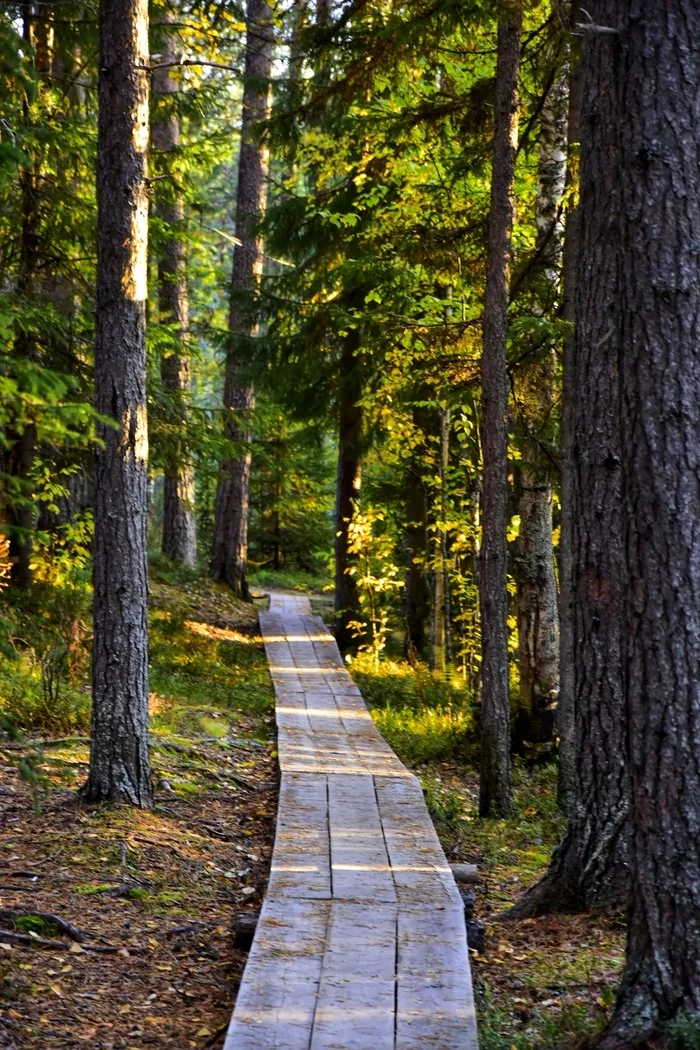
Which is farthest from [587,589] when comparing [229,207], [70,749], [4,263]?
[229,207]

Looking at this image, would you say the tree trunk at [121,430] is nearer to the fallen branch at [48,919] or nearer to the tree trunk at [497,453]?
the fallen branch at [48,919]

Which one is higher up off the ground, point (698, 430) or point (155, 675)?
point (698, 430)

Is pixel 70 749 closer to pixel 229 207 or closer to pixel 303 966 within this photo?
pixel 303 966

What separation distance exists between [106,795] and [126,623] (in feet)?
4.35

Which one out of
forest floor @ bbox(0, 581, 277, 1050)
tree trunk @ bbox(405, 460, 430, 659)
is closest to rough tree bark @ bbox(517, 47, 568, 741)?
forest floor @ bbox(0, 581, 277, 1050)

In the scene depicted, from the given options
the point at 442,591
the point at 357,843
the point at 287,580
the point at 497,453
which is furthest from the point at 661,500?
the point at 287,580

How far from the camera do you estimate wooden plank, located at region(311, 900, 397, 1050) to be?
408cm

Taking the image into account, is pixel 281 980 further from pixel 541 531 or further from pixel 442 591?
pixel 442 591

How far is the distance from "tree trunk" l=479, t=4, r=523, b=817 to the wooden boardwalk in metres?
0.81

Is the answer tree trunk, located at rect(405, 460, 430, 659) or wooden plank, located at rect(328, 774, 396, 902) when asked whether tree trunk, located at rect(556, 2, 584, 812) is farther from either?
tree trunk, located at rect(405, 460, 430, 659)

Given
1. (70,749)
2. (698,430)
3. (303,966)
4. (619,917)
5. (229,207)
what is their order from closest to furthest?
(698,430), (303,966), (619,917), (70,749), (229,207)

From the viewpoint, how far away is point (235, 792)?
8.84 meters

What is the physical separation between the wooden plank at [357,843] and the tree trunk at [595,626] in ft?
3.10

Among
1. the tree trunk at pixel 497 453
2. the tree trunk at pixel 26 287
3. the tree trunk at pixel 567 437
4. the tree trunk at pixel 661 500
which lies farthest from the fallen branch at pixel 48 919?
the tree trunk at pixel 26 287
